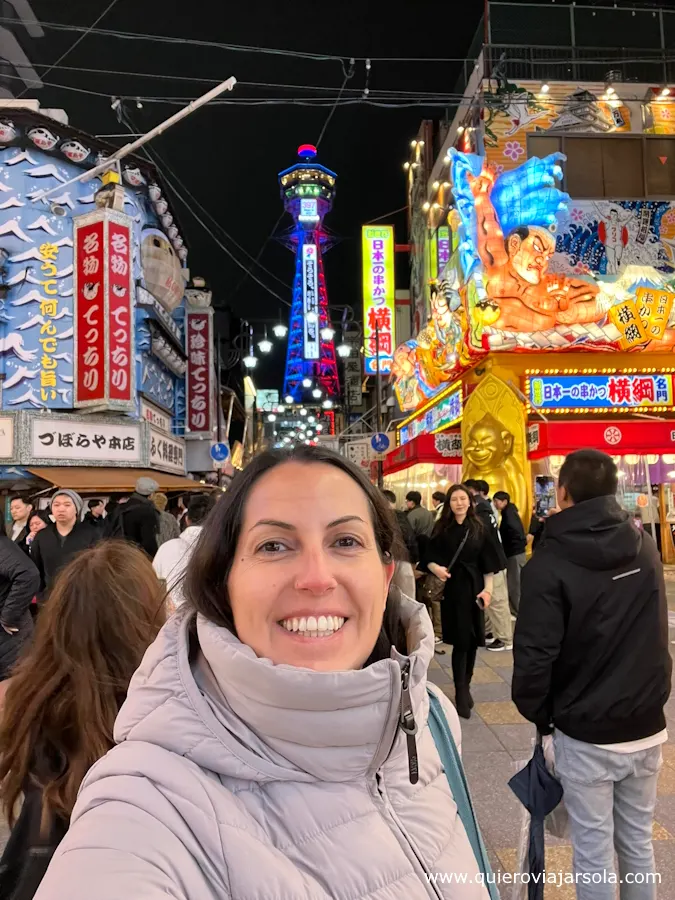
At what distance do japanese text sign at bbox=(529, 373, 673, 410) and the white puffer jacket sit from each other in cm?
1450

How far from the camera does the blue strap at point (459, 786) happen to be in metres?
1.56

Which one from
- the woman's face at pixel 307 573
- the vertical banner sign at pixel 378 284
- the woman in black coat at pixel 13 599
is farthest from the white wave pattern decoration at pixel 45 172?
the woman's face at pixel 307 573

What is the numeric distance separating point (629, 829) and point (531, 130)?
734 inches

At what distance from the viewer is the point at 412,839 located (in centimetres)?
125

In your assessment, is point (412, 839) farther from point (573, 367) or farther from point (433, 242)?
point (433, 242)

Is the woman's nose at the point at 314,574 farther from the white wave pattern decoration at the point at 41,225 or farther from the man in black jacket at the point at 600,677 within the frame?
the white wave pattern decoration at the point at 41,225

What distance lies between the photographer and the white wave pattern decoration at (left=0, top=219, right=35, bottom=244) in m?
13.9

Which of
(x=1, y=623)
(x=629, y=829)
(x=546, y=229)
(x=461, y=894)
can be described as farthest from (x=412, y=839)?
(x=546, y=229)

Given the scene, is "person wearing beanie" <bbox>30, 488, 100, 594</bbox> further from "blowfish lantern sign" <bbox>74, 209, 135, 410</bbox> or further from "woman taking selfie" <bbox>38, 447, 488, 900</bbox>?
"blowfish lantern sign" <bbox>74, 209, 135, 410</bbox>

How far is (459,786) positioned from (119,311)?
14369mm

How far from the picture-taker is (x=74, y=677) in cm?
199

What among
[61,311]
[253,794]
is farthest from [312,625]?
[61,311]

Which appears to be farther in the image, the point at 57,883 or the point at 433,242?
the point at 433,242

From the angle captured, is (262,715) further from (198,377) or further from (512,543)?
(198,377)
